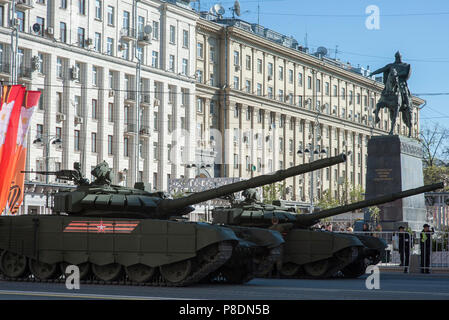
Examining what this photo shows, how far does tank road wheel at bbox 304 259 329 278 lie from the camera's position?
2331cm

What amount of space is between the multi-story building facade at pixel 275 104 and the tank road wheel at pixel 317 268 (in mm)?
42360

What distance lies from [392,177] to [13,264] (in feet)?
54.8

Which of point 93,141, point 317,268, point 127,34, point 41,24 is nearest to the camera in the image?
point 317,268

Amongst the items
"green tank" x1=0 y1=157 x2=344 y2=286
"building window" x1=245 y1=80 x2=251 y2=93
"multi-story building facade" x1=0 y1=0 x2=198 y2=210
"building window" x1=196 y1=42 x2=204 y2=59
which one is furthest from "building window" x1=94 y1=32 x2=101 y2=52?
"green tank" x1=0 y1=157 x2=344 y2=286

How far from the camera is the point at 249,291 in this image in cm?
1778

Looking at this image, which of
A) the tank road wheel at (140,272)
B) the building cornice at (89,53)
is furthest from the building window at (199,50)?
the tank road wheel at (140,272)

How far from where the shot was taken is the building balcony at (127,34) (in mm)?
63844

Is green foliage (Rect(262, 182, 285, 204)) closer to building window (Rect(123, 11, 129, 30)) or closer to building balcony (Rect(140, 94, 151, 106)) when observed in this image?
building balcony (Rect(140, 94, 151, 106))

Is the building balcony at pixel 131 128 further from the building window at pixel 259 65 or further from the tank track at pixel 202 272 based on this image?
the tank track at pixel 202 272

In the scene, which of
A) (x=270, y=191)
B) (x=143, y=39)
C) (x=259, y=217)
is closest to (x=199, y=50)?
(x=143, y=39)

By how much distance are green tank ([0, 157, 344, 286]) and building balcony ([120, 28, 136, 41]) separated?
43367 mm

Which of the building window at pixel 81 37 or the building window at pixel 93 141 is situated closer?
the building window at pixel 81 37

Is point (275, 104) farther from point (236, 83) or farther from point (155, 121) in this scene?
point (155, 121)
